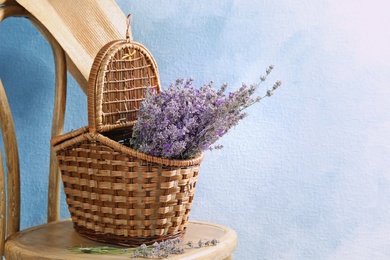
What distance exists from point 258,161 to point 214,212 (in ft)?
0.60

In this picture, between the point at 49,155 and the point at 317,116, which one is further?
the point at 317,116

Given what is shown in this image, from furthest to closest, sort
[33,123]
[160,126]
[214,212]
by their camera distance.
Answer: [214,212] → [33,123] → [160,126]

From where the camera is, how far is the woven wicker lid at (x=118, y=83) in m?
1.25

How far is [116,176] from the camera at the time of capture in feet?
4.06

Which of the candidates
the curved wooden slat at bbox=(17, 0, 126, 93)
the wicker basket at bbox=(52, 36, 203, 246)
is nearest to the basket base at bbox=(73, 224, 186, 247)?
the wicker basket at bbox=(52, 36, 203, 246)

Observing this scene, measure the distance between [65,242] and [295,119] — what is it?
0.76m

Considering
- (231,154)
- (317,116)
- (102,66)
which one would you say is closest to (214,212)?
(231,154)

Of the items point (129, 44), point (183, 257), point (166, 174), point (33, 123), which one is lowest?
point (183, 257)

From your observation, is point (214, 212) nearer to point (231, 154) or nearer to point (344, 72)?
point (231, 154)

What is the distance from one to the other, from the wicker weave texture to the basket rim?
1cm

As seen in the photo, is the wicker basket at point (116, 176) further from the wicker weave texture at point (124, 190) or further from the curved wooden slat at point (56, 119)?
the curved wooden slat at point (56, 119)

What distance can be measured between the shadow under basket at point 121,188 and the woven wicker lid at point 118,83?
0.05 m

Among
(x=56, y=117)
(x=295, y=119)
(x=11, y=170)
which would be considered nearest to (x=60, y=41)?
(x=56, y=117)

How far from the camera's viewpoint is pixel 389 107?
5.90 ft
